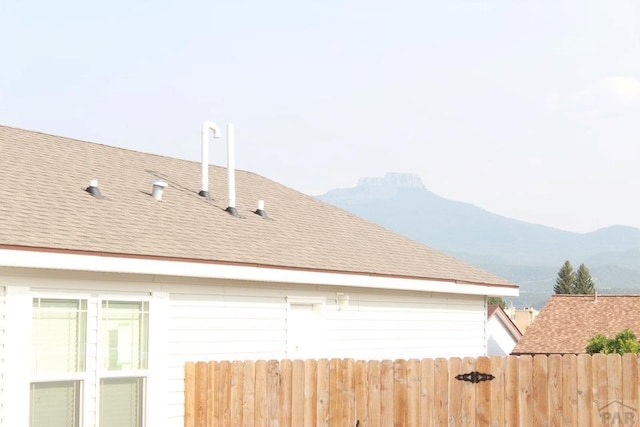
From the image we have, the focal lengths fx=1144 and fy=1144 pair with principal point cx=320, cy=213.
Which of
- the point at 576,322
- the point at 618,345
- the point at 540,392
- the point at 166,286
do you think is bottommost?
the point at 540,392

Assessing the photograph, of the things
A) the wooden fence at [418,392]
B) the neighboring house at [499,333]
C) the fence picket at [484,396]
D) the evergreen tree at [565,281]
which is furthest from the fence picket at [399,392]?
the evergreen tree at [565,281]

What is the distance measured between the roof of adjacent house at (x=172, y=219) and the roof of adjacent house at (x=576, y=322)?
1614 inches

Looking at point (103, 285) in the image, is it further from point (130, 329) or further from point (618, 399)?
point (618, 399)

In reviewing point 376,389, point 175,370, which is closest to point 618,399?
point 376,389

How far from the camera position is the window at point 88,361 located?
1351cm

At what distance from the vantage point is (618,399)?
1189 cm

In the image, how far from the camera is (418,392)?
12930mm

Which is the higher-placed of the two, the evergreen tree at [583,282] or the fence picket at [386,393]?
the evergreen tree at [583,282]

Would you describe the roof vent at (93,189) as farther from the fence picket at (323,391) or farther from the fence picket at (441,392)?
the fence picket at (441,392)

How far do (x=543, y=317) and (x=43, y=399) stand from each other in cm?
5582

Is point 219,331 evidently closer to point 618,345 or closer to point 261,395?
point 261,395

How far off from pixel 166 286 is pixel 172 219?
2.36m

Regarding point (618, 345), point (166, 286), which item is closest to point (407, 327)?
point (166, 286)

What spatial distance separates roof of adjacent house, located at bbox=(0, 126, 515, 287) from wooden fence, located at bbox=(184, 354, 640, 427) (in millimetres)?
2018
